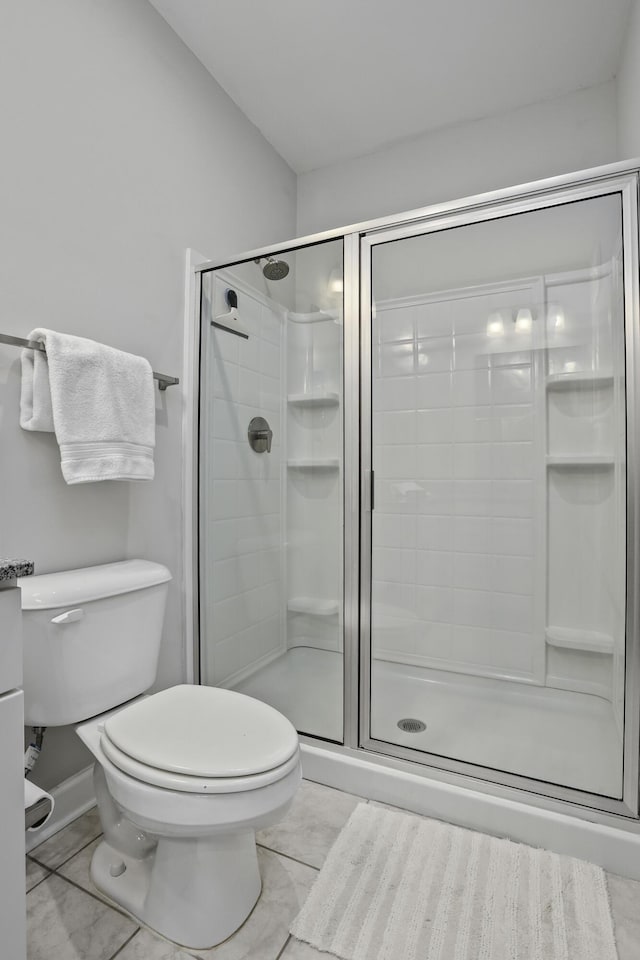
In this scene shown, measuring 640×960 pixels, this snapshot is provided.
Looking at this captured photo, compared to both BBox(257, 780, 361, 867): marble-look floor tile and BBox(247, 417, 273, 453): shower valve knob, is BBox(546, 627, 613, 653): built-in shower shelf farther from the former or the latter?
BBox(247, 417, 273, 453): shower valve knob

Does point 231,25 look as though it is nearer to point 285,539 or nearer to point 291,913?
point 285,539

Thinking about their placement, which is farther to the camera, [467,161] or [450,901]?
[467,161]

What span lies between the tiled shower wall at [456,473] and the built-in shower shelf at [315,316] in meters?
0.15

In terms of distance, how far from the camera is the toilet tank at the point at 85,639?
123cm

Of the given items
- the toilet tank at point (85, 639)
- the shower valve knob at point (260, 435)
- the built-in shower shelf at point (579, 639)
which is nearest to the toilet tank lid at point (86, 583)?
the toilet tank at point (85, 639)

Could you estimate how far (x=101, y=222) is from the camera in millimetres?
1535

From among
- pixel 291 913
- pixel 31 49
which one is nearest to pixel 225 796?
pixel 291 913

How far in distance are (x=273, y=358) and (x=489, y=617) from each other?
3.80ft

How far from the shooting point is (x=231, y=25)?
5.85ft

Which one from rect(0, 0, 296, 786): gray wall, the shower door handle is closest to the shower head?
rect(0, 0, 296, 786): gray wall

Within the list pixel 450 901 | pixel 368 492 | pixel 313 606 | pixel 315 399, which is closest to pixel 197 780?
pixel 450 901

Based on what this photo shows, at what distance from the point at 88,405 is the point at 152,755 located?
862 mm

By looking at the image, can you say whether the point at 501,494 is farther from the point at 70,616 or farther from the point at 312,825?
the point at 70,616

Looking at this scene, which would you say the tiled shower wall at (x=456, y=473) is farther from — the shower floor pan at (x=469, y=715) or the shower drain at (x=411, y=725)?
the shower drain at (x=411, y=725)
